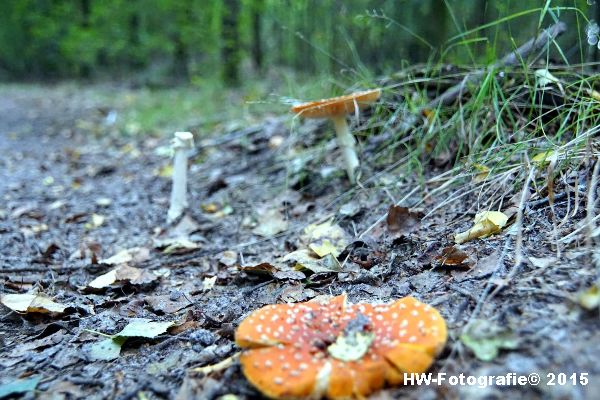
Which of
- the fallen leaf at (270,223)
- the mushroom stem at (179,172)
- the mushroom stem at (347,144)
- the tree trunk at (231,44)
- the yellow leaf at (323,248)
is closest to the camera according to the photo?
the yellow leaf at (323,248)

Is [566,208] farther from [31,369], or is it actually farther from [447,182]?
[31,369]

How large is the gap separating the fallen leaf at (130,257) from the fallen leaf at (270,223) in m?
0.69

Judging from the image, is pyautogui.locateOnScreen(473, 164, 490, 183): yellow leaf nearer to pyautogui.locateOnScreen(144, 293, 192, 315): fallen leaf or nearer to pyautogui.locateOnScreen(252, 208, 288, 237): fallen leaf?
pyautogui.locateOnScreen(252, 208, 288, 237): fallen leaf

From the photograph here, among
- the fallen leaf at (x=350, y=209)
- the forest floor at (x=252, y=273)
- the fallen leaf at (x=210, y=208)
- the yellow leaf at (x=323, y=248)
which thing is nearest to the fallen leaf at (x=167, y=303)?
the forest floor at (x=252, y=273)

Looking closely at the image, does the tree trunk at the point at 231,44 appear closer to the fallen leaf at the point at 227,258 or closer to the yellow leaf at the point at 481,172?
the fallen leaf at the point at 227,258

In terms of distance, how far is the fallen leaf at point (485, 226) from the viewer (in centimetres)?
216

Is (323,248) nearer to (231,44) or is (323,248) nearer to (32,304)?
(32,304)

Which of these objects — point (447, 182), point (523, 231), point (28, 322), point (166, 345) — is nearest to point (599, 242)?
point (523, 231)

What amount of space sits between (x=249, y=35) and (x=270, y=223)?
10.1 m

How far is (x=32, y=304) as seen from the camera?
2.16 meters

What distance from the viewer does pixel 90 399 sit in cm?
158

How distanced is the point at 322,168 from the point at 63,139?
516 centimetres

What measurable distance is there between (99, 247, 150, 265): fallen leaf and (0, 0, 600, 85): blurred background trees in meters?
1.82

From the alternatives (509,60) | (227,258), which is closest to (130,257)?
(227,258)
